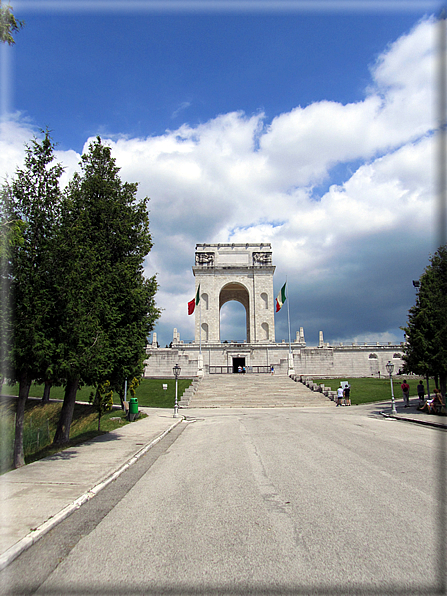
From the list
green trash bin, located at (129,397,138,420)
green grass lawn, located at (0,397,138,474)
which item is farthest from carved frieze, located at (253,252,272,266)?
green trash bin, located at (129,397,138,420)

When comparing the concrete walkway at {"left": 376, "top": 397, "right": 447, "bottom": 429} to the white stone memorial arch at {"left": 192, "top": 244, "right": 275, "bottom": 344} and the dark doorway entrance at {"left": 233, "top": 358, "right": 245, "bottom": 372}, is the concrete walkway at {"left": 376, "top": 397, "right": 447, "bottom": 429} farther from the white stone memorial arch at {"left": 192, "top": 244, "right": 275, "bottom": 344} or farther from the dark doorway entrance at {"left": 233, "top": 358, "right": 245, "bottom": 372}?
the white stone memorial arch at {"left": 192, "top": 244, "right": 275, "bottom": 344}

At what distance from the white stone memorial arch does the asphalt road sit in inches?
1988

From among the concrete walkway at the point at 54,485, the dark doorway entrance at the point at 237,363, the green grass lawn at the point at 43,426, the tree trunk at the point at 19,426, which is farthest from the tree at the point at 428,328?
the dark doorway entrance at the point at 237,363

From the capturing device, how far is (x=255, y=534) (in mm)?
4871

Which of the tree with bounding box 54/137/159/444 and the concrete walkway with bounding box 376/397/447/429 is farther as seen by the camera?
the concrete walkway with bounding box 376/397/447/429

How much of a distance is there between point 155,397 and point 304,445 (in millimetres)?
23509

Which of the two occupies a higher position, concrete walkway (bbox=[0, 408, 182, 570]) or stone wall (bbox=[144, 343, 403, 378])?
stone wall (bbox=[144, 343, 403, 378])

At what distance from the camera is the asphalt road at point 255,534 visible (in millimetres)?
3744

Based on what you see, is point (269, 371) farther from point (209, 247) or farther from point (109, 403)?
point (109, 403)

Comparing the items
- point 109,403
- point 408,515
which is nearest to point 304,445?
→ point 408,515

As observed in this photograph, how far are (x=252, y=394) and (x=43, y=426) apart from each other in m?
19.8

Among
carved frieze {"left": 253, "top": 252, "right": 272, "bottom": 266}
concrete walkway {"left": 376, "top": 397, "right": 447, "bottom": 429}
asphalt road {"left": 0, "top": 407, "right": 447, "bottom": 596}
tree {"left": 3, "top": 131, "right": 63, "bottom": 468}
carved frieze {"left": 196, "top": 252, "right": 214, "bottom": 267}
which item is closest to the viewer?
asphalt road {"left": 0, "top": 407, "right": 447, "bottom": 596}

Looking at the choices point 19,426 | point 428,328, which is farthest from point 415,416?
point 19,426

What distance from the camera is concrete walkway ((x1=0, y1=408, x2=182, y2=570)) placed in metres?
5.13
